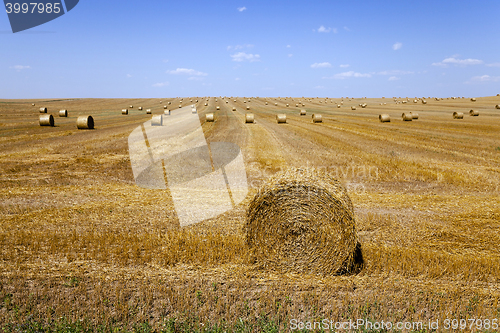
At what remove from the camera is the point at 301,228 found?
625cm

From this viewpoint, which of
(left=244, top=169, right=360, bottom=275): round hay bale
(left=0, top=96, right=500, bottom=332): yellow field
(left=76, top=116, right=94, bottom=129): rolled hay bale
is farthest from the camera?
(left=76, top=116, right=94, bottom=129): rolled hay bale

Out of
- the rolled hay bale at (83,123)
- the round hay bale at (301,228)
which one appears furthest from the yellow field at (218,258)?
the rolled hay bale at (83,123)

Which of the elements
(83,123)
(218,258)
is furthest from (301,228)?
(83,123)

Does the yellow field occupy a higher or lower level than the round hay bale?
lower

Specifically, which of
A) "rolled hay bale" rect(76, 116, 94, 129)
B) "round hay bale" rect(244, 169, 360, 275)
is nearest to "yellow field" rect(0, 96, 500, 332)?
"round hay bale" rect(244, 169, 360, 275)

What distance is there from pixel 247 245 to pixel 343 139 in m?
18.4

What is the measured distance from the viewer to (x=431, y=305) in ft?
16.1

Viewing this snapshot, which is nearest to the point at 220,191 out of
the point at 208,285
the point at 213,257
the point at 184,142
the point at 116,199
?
the point at 116,199

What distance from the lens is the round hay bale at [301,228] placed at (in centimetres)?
604

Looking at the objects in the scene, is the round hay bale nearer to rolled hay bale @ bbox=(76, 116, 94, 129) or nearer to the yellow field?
the yellow field

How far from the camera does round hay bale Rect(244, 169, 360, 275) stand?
19.8 ft

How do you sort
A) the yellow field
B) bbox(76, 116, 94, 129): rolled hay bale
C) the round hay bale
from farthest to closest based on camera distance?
bbox(76, 116, 94, 129): rolled hay bale, the round hay bale, the yellow field

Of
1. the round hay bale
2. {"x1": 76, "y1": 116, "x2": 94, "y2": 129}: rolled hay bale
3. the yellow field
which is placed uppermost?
{"x1": 76, "y1": 116, "x2": 94, "y2": 129}: rolled hay bale

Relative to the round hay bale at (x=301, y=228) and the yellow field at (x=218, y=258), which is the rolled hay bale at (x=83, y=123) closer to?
the yellow field at (x=218, y=258)
